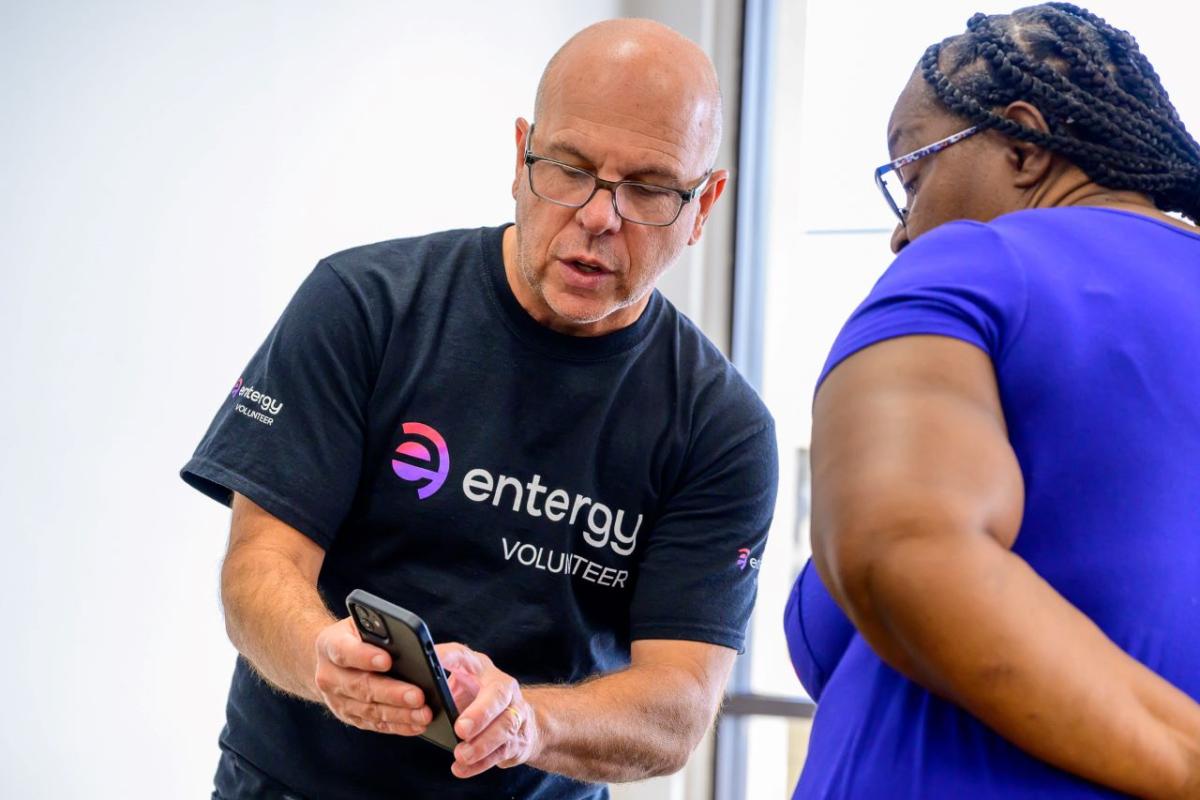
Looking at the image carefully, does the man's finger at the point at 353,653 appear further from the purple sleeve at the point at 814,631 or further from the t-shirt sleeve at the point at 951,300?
the t-shirt sleeve at the point at 951,300

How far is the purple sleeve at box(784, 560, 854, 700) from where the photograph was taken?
0.98m

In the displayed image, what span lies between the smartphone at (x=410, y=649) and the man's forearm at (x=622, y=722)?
15 cm

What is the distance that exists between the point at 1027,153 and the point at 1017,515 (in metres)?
0.36

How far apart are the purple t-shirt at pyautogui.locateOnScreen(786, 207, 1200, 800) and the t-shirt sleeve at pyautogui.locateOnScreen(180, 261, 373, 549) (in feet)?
2.53

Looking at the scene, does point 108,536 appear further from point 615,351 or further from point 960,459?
point 960,459

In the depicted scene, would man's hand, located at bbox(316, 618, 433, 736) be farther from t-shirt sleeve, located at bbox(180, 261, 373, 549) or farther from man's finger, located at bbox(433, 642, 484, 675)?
t-shirt sleeve, located at bbox(180, 261, 373, 549)

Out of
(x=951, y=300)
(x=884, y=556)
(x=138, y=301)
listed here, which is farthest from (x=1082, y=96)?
(x=138, y=301)

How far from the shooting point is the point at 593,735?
138cm

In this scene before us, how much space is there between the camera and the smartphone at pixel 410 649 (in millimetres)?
1052

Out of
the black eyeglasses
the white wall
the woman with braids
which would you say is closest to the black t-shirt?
the black eyeglasses

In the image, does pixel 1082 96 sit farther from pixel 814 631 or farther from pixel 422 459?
pixel 422 459

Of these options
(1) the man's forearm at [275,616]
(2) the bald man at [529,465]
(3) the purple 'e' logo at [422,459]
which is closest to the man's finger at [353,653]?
(1) the man's forearm at [275,616]

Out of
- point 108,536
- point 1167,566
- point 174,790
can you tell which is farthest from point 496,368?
point 174,790

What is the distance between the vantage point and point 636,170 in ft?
4.94
